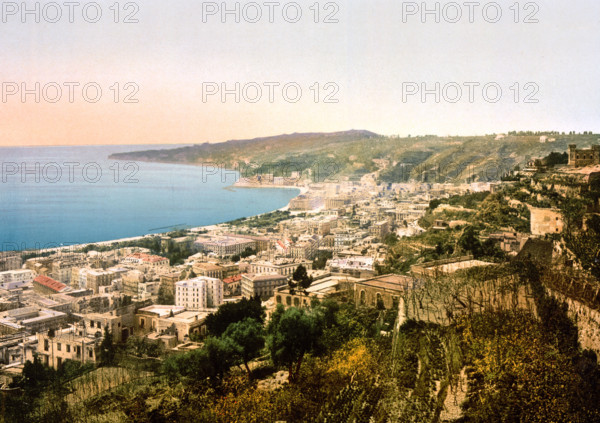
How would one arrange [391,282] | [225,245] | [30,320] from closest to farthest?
[391,282], [30,320], [225,245]

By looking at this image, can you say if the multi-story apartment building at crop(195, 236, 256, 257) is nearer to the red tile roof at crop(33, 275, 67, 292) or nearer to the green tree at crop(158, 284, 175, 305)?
the green tree at crop(158, 284, 175, 305)

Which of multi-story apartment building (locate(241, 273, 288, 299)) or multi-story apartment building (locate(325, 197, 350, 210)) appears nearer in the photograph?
multi-story apartment building (locate(241, 273, 288, 299))

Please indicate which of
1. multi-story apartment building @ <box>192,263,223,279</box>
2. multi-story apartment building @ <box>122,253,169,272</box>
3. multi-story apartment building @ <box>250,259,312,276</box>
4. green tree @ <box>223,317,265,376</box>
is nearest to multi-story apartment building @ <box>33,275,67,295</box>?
multi-story apartment building @ <box>122,253,169,272</box>

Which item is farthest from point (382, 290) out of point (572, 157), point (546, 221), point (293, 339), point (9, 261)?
point (9, 261)

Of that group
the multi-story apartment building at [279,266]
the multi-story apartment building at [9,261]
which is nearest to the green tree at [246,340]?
the multi-story apartment building at [279,266]

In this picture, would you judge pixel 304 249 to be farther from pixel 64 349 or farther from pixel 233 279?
pixel 64 349
